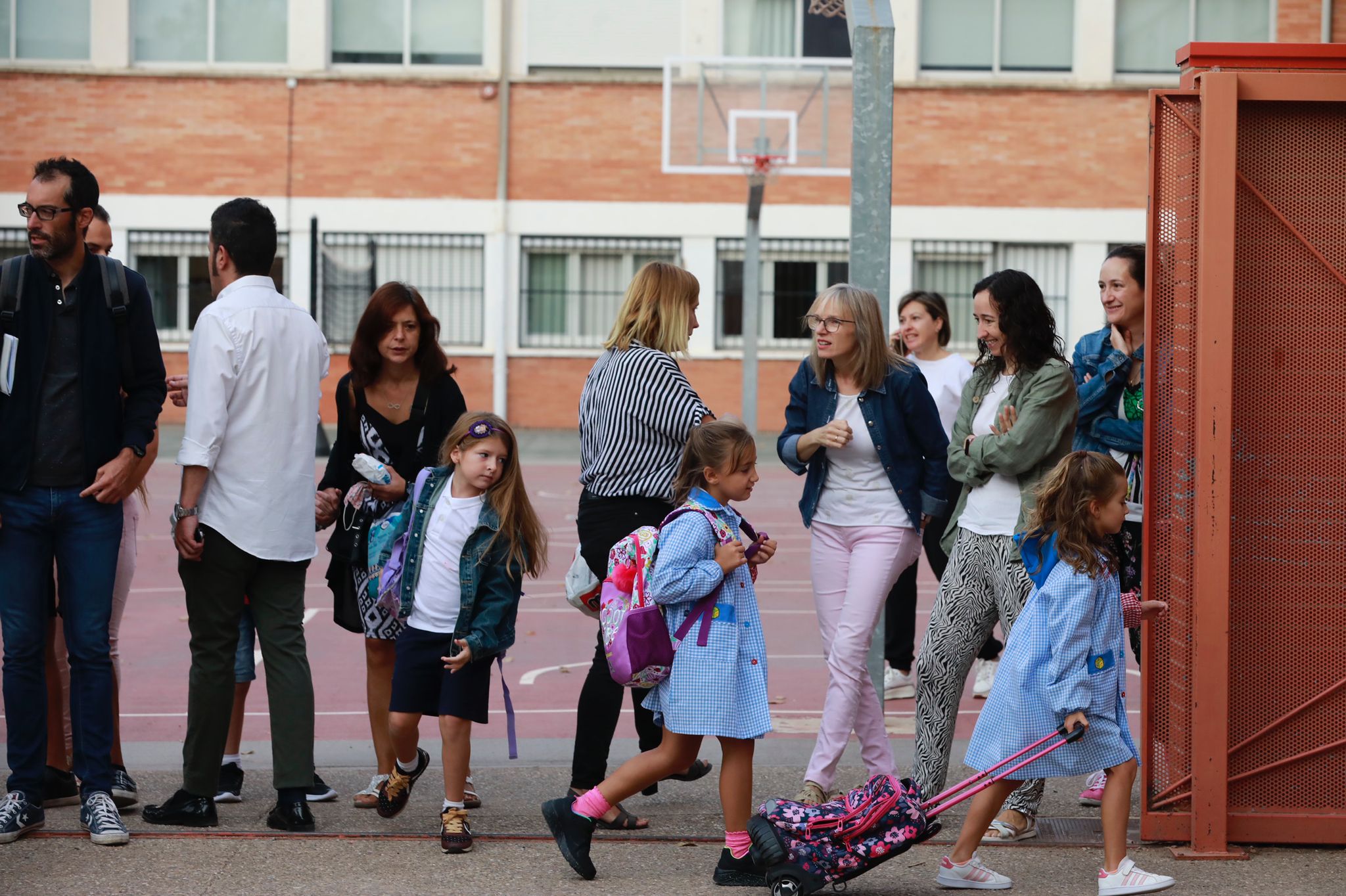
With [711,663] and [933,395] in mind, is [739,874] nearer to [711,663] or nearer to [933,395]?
[711,663]

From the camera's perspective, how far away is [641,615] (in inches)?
187

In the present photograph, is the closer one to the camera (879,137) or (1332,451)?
(1332,451)

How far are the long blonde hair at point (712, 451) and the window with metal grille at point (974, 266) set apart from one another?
2194cm

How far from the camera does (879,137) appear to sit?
21.9ft

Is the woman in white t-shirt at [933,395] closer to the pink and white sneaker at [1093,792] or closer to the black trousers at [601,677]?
the pink and white sneaker at [1093,792]

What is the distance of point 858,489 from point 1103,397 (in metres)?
0.98

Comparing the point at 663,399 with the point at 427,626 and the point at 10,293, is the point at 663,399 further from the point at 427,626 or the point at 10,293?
the point at 10,293

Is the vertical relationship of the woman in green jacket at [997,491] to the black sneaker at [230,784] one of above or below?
above

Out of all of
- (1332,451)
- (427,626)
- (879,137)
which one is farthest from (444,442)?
(1332,451)

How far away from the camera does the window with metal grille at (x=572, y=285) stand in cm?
2673

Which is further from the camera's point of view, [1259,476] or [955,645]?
[955,645]

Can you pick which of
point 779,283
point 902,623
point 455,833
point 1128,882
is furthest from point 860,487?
point 779,283

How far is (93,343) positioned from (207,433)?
51cm

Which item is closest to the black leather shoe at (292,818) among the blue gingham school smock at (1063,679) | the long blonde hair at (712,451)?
the long blonde hair at (712,451)
